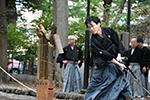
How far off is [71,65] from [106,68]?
4522 millimetres

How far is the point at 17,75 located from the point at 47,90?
10.2m

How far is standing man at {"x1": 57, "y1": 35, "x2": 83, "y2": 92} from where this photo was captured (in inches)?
387

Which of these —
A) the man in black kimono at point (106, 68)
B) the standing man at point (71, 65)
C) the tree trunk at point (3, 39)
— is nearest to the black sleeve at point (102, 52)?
the man in black kimono at point (106, 68)

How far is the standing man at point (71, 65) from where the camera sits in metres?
9.84

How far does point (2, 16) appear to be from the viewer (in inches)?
469

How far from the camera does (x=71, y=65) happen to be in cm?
997

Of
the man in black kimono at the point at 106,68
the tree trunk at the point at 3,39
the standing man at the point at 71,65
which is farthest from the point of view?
the tree trunk at the point at 3,39

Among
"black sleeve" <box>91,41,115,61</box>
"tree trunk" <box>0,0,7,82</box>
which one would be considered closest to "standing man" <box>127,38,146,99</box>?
"black sleeve" <box>91,41,115,61</box>

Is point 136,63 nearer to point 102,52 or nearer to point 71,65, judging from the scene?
point 71,65

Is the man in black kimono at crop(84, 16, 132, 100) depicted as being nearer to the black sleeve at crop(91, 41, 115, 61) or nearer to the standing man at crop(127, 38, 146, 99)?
the black sleeve at crop(91, 41, 115, 61)

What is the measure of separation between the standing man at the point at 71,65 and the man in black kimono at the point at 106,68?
4.18m

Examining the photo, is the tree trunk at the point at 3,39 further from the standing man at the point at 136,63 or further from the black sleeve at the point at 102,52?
the black sleeve at the point at 102,52

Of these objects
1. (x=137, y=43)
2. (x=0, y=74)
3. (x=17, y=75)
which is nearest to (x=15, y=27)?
(x=17, y=75)

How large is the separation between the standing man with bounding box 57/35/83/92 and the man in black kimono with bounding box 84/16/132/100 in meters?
4.18
